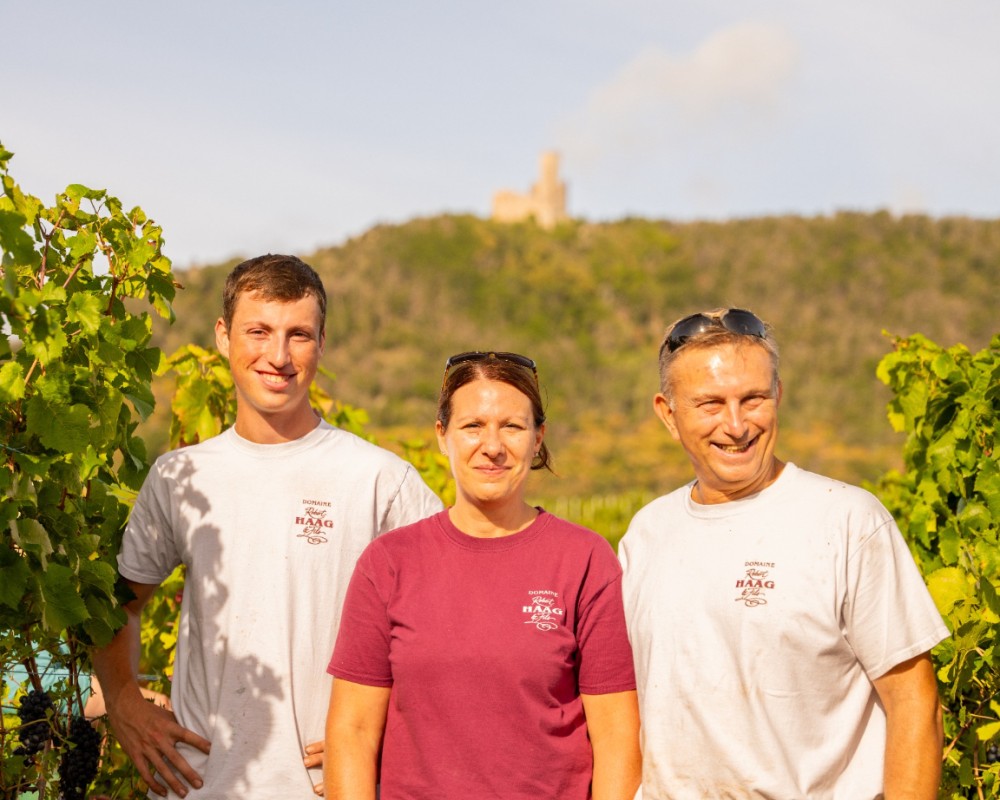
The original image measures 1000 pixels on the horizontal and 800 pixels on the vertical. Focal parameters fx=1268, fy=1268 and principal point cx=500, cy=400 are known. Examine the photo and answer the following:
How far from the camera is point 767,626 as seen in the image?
2.49m

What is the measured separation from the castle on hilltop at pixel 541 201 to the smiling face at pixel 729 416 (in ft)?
335

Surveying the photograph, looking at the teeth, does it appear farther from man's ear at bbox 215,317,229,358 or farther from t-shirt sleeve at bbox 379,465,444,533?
man's ear at bbox 215,317,229,358

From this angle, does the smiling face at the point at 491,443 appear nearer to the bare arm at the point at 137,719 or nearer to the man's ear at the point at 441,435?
the man's ear at the point at 441,435

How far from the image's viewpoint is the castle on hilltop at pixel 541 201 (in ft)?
347

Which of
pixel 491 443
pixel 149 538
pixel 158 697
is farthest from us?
pixel 158 697

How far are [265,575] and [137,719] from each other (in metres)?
0.49

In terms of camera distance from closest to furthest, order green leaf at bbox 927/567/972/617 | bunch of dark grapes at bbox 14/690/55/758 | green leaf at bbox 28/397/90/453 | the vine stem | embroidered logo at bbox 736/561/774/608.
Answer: embroidered logo at bbox 736/561/774/608
green leaf at bbox 28/397/90/453
bunch of dark grapes at bbox 14/690/55/758
green leaf at bbox 927/567/972/617
the vine stem

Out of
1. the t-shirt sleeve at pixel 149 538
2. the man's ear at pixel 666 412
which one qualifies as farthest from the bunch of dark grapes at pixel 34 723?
the man's ear at pixel 666 412

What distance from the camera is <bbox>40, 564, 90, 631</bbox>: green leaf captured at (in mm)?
2842

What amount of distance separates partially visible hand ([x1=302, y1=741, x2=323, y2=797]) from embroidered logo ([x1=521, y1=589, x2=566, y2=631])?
0.65 meters

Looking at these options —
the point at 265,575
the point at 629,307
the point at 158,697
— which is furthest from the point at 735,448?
the point at 629,307

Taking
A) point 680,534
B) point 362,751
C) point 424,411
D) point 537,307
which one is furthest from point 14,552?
point 537,307

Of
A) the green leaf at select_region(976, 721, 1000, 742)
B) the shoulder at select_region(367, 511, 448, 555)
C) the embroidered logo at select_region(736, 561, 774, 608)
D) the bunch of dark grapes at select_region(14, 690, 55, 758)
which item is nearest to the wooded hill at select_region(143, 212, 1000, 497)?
the green leaf at select_region(976, 721, 1000, 742)

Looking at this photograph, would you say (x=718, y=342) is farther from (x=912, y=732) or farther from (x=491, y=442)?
(x=912, y=732)
